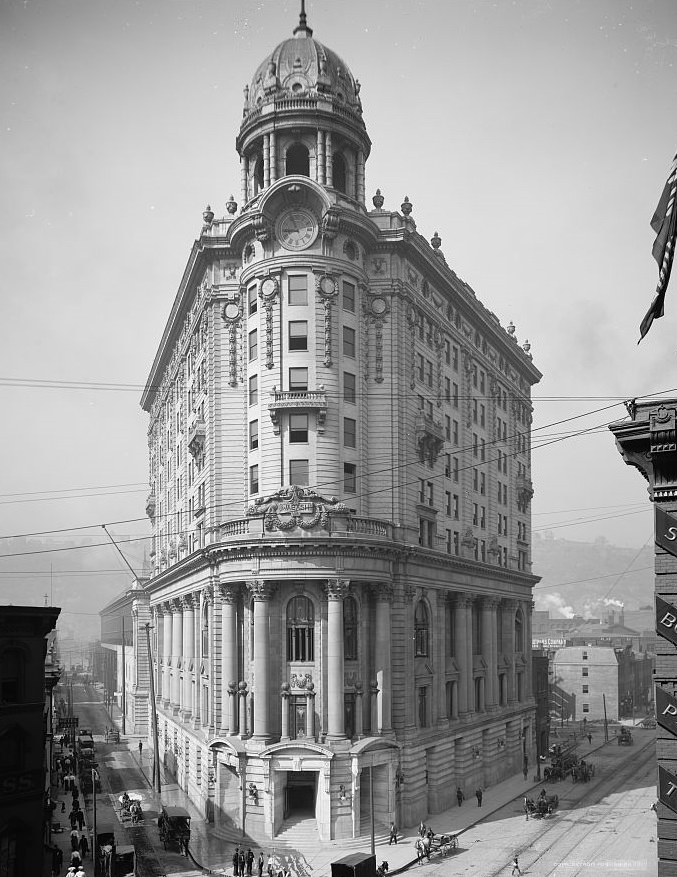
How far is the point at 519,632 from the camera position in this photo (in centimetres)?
9431

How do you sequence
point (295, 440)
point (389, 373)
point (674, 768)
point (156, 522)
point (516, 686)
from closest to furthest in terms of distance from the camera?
1. point (674, 768)
2. point (295, 440)
3. point (389, 373)
4. point (516, 686)
5. point (156, 522)

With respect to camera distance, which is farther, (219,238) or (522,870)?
(219,238)

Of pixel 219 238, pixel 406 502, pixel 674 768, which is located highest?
pixel 219 238

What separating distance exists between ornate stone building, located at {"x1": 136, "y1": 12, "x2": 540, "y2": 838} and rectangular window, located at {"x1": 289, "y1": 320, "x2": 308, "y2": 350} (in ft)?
0.43

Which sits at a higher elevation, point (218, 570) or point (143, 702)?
point (218, 570)

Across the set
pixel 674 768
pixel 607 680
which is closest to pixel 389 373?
pixel 674 768

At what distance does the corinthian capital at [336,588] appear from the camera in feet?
189

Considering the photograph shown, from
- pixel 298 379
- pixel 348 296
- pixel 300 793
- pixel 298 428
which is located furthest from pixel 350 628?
pixel 348 296

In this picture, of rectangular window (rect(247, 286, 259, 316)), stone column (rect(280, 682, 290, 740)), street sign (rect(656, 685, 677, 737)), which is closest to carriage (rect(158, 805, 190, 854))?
stone column (rect(280, 682, 290, 740))

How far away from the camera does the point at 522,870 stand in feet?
163

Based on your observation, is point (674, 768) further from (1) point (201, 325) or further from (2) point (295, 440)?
(1) point (201, 325)

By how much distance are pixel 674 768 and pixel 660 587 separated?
15.5 ft

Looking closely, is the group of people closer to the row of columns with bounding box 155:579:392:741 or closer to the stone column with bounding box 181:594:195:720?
the row of columns with bounding box 155:579:392:741

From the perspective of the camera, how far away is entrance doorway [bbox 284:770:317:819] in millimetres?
56844
